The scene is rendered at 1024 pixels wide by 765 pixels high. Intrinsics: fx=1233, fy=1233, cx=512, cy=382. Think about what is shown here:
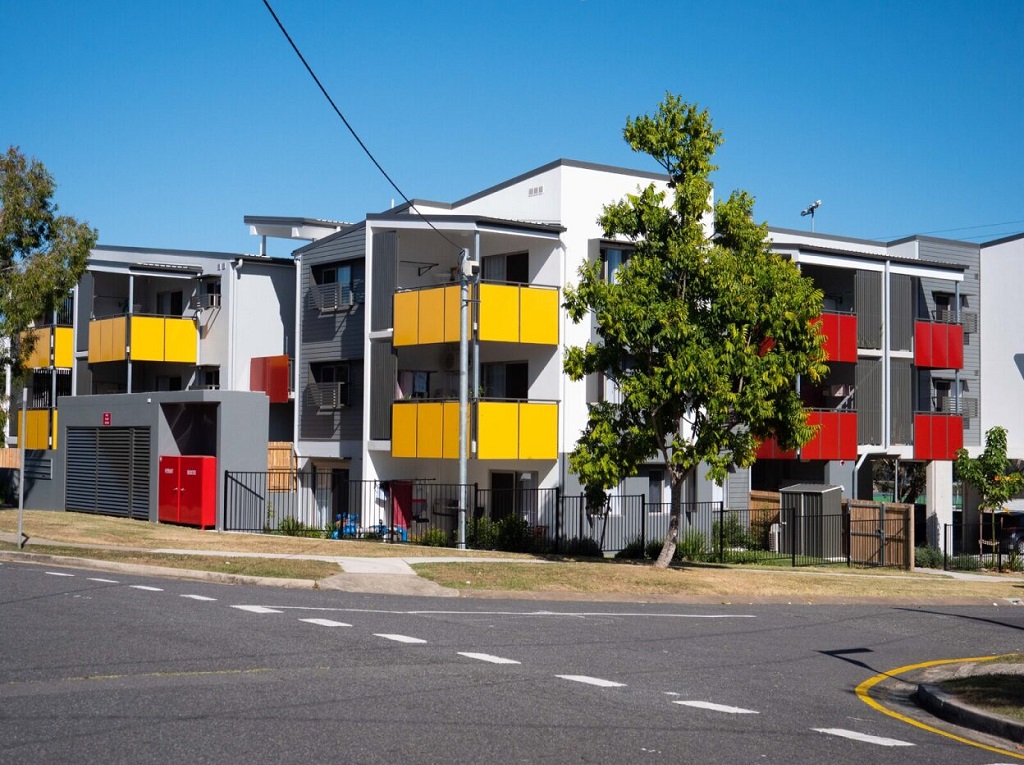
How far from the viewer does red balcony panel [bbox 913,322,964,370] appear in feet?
132

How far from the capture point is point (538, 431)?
1257 inches

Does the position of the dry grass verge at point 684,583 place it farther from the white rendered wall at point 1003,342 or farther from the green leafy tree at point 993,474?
the white rendered wall at point 1003,342

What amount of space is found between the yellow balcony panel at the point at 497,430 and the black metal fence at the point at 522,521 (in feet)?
3.37

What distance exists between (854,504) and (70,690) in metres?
27.9

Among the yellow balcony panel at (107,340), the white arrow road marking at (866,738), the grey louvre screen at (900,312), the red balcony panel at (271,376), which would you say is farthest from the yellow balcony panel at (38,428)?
the white arrow road marking at (866,738)

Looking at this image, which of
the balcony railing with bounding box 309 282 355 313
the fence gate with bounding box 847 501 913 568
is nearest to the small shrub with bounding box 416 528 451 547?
the balcony railing with bounding box 309 282 355 313

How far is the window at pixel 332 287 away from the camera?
3609 centimetres

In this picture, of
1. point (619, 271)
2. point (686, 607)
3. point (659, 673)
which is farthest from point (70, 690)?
point (619, 271)

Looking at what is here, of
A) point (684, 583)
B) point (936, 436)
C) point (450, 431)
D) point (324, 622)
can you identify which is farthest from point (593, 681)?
point (936, 436)

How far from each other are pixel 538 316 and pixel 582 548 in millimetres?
6163

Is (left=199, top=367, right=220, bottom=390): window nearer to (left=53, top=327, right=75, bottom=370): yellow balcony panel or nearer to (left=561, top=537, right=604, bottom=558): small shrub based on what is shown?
(left=53, top=327, right=75, bottom=370): yellow balcony panel

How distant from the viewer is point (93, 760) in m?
7.54

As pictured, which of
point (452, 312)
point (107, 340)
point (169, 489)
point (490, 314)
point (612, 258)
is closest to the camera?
point (490, 314)

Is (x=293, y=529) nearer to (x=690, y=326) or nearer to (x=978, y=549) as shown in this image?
(x=690, y=326)
